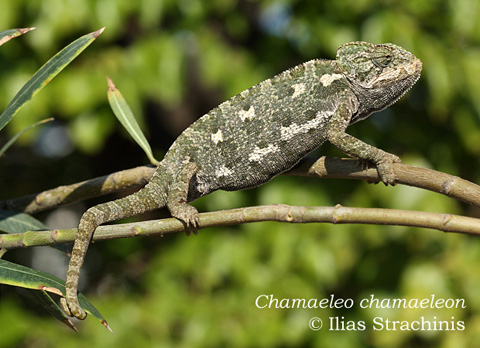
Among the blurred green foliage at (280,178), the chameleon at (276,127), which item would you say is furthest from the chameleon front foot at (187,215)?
the blurred green foliage at (280,178)

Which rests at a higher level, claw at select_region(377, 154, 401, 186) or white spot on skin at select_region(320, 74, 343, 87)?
white spot on skin at select_region(320, 74, 343, 87)

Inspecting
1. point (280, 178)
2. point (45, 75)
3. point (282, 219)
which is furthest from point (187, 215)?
point (280, 178)

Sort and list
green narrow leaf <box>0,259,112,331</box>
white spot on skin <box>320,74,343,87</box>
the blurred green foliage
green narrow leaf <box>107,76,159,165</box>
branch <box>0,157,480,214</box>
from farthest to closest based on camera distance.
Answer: the blurred green foliage
white spot on skin <box>320,74,343,87</box>
green narrow leaf <box>107,76,159,165</box>
branch <box>0,157,480,214</box>
green narrow leaf <box>0,259,112,331</box>

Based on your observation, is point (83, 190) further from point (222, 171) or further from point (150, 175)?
point (222, 171)

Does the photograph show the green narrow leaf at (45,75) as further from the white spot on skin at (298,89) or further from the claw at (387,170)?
the claw at (387,170)

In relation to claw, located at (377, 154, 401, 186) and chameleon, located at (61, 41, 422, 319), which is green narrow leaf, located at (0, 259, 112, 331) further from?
claw, located at (377, 154, 401, 186)

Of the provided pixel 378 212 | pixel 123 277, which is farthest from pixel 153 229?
pixel 123 277

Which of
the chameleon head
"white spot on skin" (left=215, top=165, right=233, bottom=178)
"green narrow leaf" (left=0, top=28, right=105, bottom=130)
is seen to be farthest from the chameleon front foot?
the chameleon head

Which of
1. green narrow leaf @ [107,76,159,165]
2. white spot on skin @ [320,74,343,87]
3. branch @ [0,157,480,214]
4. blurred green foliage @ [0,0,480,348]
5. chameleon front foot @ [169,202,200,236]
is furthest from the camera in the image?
blurred green foliage @ [0,0,480,348]

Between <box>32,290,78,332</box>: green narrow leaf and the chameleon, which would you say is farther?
the chameleon
